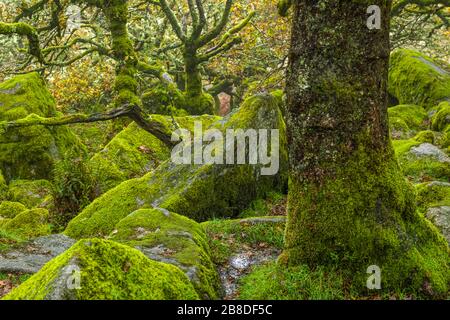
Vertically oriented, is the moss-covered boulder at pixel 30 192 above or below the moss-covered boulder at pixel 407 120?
below

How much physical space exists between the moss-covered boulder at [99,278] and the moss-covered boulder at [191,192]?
4726mm

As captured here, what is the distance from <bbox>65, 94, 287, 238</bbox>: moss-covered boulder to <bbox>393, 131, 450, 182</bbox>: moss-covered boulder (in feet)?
11.7

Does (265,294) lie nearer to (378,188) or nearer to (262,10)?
(378,188)

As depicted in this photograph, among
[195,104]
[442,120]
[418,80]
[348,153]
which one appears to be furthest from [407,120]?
[348,153]

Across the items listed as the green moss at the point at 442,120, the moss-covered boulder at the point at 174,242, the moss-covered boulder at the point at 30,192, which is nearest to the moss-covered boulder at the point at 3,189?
the moss-covered boulder at the point at 30,192

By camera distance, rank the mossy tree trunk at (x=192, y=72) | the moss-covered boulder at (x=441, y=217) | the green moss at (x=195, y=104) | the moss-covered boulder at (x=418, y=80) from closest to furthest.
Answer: the moss-covered boulder at (x=441, y=217), the moss-covered boulder at (x=418, y=80), the mossy tree trunk at (x=192, y=72), the green moss at (x=195, y=104)

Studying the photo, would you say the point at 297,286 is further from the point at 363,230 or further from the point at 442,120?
the point at 442,120

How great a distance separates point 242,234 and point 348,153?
9.92 feet

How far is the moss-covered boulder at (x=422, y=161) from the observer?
1177cm

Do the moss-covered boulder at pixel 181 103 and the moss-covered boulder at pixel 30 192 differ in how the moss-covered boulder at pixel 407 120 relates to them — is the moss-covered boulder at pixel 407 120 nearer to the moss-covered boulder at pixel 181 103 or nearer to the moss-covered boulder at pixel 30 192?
the moss-covered boulder at pixel 181 103

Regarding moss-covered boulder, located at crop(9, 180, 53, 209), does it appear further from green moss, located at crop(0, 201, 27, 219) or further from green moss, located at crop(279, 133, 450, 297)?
green moss, located at crop(279, 133, 450, 297)

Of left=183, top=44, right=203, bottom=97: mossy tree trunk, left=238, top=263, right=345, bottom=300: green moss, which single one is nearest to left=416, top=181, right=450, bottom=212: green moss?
left=238, top=263, right=345, bottom=300: green moss
